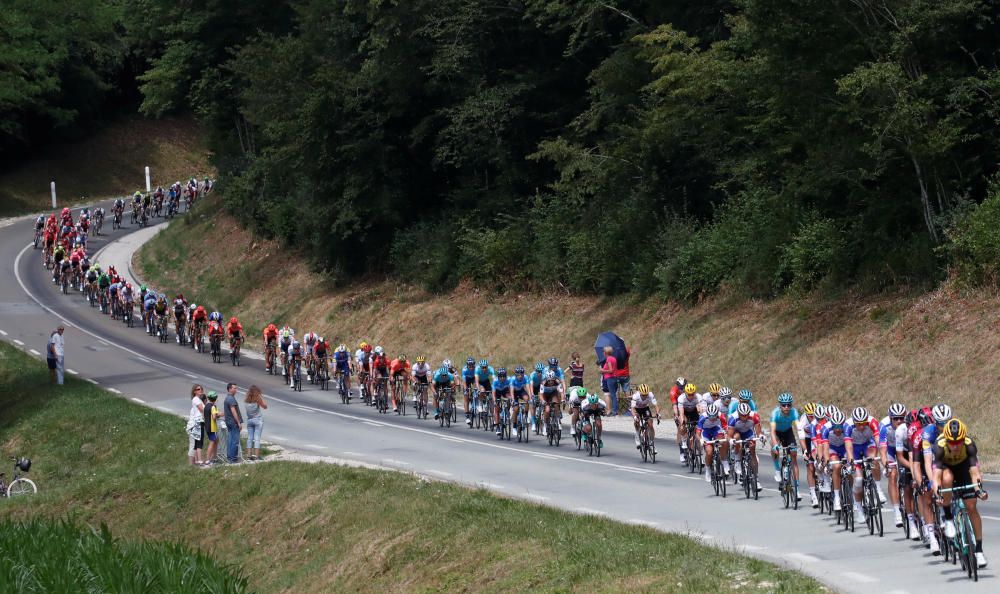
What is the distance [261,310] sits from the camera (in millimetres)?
57406

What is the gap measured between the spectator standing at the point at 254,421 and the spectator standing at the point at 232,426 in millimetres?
243

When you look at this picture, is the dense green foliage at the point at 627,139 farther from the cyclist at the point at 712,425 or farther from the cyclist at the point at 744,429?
the cyclist at the point at 744,429

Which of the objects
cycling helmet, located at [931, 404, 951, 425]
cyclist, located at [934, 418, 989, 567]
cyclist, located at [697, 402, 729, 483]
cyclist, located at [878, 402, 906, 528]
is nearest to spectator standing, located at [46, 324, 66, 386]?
cyclist, located at [697, 402, 729, 483]

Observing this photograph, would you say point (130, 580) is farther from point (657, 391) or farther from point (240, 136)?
point (240, 136)

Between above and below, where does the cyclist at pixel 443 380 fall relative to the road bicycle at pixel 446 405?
above

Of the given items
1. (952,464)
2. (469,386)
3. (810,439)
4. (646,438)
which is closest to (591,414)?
(646,438)

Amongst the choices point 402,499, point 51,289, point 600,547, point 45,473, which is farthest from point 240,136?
point 600,547

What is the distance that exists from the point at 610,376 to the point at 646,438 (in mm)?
7796

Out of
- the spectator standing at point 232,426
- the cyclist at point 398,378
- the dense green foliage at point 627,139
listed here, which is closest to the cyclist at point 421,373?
the cyclist at point 398,378

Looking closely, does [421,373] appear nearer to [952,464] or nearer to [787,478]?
[787,478]

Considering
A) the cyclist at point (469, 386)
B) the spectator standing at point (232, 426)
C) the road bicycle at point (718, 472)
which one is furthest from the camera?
the cyclist at point (469, 386)

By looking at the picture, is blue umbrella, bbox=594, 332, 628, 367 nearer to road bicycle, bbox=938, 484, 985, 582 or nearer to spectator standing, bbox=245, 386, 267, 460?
spectator standing, bbox=245, 386, 267, 460

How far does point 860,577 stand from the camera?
14.8 metres

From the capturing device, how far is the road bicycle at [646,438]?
25.6 metres
